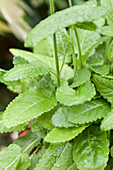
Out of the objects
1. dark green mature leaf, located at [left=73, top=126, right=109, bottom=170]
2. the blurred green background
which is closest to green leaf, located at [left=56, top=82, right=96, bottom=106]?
dark green mature leaf, located at [left=73, top=126, right=109, bottom=170]

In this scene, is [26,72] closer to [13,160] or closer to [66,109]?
[66,109]

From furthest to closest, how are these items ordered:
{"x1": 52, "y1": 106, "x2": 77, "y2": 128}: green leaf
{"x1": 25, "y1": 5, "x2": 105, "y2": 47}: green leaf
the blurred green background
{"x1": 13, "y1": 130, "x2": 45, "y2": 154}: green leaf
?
1. the blurred green background
2. {"x1": 13, "y1": 130, "x2": 45, "y2": 154}: green leaf
3. {"x1": 52, "y1": 106, "x2": 77, "y2": 128}: green leaf
4. {"x1": 25, "y1": 5, "x2": 105, "y2": 47}: green leaf

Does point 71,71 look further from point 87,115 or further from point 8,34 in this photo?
point 8,34

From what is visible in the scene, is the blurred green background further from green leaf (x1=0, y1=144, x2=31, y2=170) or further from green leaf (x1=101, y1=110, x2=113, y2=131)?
green leaf (x1=101, y1=110, x2=113, y2=131)

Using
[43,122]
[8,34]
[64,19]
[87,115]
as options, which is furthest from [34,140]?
[8,34]

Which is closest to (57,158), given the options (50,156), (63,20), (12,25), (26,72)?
(50,156)

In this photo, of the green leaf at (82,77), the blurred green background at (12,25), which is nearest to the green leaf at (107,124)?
the green leaf at (82,77)

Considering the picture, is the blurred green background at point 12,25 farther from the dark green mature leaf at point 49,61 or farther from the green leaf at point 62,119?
the green leaf at point 62,119
